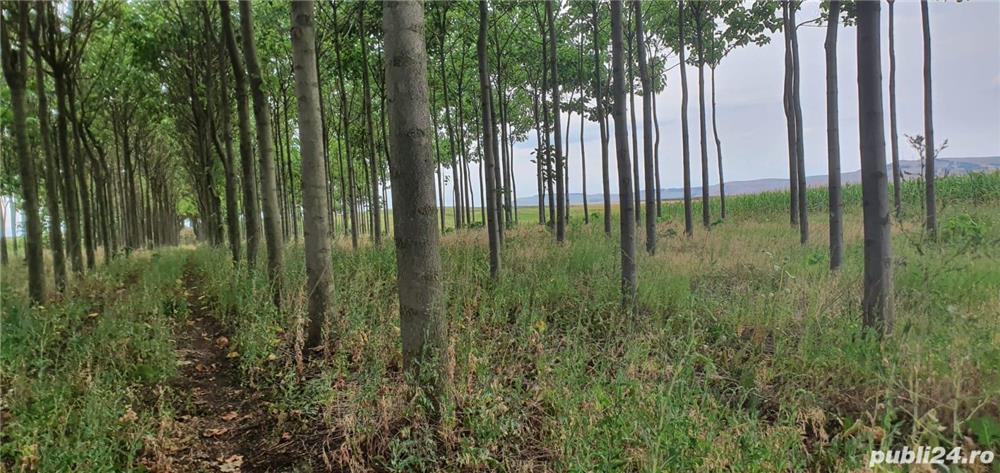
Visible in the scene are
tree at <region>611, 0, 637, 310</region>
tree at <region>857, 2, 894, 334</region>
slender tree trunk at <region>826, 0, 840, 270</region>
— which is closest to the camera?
tree at <region>857, 2, 894, 334</region>

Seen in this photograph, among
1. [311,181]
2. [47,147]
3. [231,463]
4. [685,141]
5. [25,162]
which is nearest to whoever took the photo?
[231,463]

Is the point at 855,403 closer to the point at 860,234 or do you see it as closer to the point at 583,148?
the point at 860,234

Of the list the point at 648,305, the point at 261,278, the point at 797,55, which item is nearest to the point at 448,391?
the point at 648,305

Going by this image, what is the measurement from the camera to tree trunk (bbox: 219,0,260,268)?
6.08 metres

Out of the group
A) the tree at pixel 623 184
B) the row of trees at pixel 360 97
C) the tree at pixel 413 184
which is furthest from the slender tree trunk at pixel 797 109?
the tree at pixel 413 184

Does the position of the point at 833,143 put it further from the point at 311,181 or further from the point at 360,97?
the point at 360,97

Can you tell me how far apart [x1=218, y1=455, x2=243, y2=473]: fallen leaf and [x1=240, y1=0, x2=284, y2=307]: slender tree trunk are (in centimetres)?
268

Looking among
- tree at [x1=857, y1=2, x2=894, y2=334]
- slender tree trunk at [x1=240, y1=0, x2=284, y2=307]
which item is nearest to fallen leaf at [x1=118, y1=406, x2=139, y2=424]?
slender tree trunk at [x1=240, y1=0, x2=284, y2=307]

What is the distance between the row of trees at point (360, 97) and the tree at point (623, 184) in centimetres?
2

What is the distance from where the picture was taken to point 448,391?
2.97 m

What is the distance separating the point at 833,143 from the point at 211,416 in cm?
835

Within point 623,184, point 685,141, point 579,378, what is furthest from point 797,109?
point 579,378

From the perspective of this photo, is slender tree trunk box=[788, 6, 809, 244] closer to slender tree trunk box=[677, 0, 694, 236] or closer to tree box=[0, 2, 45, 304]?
slender tree trunk box=[677, 0, 694, 236]

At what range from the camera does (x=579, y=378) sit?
10.7 ft
